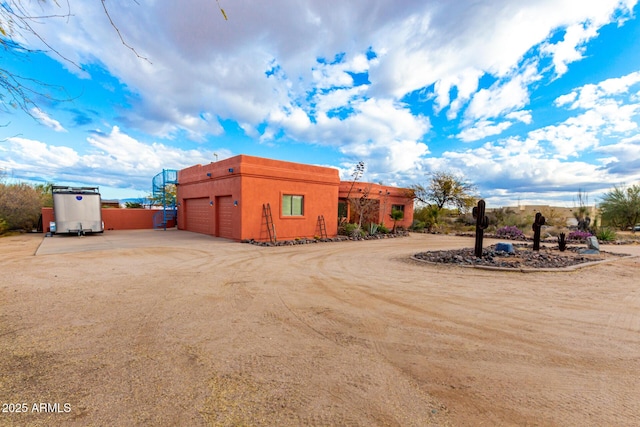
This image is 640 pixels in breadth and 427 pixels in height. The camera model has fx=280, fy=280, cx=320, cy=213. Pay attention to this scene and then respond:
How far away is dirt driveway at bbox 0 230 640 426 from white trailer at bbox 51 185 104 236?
10.6 metres

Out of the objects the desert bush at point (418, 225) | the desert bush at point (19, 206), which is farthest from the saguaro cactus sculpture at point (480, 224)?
the desert bush at point (19, 206)

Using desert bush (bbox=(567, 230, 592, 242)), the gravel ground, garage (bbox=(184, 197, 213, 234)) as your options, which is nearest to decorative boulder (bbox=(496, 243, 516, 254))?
the gravel ground

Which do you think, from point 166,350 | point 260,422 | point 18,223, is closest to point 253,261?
point 166,350

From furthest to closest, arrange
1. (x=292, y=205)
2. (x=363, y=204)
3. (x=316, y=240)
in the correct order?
1. (x=363, y=204)
2. (x=292, y=205)
3. (x=316, y=240)

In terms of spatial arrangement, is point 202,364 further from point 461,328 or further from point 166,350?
point 461,328

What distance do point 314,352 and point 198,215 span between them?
1643 centimetres

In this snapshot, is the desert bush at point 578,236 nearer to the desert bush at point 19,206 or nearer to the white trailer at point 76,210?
the white trailer at point 76,210

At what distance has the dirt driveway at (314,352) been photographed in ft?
7.38

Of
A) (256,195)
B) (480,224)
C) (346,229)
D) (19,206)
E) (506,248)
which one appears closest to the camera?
(480,224)

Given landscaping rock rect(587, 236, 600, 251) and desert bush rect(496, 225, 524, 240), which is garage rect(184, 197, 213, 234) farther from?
desert bush rect(496, 225, 524, 240)

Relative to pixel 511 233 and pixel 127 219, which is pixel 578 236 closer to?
pixel 511 233

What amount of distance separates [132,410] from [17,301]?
4.39m

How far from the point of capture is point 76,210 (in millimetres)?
15023

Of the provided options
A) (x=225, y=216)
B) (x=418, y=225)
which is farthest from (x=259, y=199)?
(x=418, y=225)
